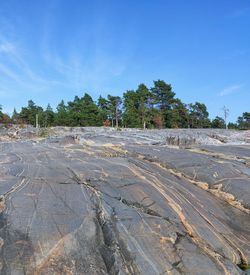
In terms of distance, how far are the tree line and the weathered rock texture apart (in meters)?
53.0

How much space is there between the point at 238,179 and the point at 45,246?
33.7 feet

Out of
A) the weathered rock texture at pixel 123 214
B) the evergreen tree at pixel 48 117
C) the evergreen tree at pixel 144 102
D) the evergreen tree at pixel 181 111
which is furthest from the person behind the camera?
the evergreen tree at pixel 48 117

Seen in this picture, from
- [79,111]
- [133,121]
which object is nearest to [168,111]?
[133,121]

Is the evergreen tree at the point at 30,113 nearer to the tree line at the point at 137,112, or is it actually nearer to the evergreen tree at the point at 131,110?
the tree line at the point at 137,112

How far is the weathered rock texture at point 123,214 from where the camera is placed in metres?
9.91

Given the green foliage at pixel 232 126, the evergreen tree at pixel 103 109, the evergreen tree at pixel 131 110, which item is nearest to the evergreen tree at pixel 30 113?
the evergreen tree at pixel 103 109

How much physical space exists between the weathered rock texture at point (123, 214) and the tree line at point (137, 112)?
53.0 m

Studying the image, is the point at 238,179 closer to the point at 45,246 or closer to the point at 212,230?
the point at 212,230

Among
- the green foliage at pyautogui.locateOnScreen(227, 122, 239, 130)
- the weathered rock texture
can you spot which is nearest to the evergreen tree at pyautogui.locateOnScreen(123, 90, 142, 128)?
the green foliage at pyautogui.locateOnScreen(227, 122, 239, 130)

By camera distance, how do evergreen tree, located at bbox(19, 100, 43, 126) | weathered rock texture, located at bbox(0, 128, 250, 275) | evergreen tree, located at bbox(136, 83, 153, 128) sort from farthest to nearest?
evergreen tree, located at bbox(19, 100, 43, 126) → evergreen tree, located at bbox(136, 83, 153, 128) → weathered rock texture, located at bbox(0, 128, 250, 275)

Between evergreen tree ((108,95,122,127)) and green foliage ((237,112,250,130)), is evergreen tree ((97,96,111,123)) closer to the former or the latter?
evergreen tree ((108,95,122,127))

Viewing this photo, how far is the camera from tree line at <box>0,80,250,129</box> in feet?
245

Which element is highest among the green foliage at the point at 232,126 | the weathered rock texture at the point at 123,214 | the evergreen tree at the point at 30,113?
the evergreen tree at the point at 30,113

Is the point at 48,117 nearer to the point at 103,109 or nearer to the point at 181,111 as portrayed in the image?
the point at 103,109
